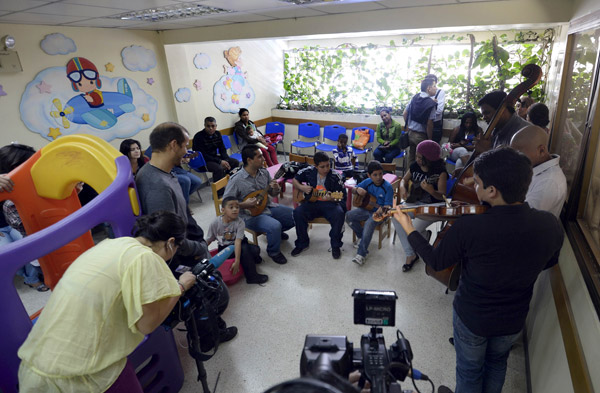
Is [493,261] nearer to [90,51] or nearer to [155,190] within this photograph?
[155,190]

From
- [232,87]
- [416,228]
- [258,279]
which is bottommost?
[258,279]

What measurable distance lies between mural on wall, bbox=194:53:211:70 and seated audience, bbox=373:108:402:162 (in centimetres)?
320

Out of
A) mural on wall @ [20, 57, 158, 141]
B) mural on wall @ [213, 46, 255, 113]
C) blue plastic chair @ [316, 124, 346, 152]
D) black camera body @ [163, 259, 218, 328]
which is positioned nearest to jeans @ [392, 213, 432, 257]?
black camera body @ [163, 259, 218, 328]

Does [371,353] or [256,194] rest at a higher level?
[371,353]

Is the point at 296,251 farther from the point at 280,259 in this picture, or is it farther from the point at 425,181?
the point at 425,181

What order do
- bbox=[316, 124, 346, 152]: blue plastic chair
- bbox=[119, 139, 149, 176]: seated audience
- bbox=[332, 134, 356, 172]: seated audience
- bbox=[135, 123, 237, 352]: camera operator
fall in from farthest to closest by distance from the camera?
1. bbox=[316, 124, 346, 152]: blue plastic chair
2. bbox=[332, 134, 356, 172]: seated audience
3. bbox=[119, 139, 149, 176]: seated audience
4. bbox=[135, 123, 237, 352]: camera operator

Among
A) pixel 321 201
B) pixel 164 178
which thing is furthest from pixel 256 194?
pixel 164 178

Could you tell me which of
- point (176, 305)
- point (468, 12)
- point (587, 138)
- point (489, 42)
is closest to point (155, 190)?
point (176, 305)

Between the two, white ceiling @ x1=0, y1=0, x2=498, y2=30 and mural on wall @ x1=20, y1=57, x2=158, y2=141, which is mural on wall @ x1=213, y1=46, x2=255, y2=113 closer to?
mural on wall @ x1=20, y1=57, x2=158, y2=141

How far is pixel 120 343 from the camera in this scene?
141 cm

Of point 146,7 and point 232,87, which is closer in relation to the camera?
point 146,7

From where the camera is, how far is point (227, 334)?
2568 millimetres

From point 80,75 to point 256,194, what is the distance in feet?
9.78

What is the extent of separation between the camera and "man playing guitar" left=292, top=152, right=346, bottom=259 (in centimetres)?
361
